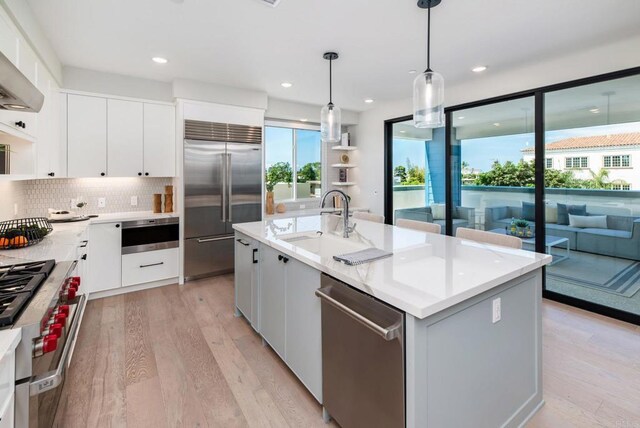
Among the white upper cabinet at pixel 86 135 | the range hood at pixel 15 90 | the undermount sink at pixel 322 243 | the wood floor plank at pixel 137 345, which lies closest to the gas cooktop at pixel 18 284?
the range hood at pixel 15 90

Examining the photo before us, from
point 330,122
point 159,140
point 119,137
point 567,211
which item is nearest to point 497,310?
point 330,122

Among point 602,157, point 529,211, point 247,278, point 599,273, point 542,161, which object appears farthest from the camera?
point 529,211

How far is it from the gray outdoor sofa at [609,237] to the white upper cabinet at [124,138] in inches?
192

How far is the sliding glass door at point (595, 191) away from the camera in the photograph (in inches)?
121

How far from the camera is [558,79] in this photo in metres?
3.40

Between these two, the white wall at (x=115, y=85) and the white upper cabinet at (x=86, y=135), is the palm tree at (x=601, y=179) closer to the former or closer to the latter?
the white wall at (x=115, y=85)

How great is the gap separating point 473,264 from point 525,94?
300cm

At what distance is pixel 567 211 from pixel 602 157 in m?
0.61

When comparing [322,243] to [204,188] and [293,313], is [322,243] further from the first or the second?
[204,188]

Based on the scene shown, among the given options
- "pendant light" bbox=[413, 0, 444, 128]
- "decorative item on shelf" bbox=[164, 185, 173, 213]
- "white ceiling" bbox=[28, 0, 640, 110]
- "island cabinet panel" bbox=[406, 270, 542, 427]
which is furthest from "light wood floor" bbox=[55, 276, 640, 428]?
"white ceiling" bbox=[28, 0, 640, 110]

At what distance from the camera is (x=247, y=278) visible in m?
2.82

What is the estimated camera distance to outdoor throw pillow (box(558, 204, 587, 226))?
133 inches

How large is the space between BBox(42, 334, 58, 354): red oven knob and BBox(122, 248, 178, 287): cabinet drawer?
2866 mm

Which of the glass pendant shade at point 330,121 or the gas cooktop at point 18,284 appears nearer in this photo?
the gas cooktop at point 18,284
